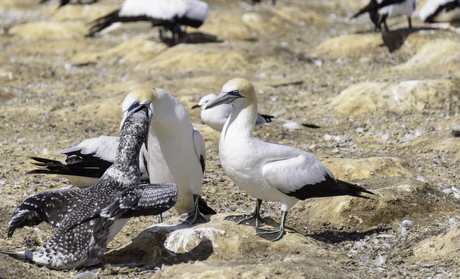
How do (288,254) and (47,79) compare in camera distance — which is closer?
(288,254)

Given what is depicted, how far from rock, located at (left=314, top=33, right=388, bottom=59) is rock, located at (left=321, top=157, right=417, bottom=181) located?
23.7 ft


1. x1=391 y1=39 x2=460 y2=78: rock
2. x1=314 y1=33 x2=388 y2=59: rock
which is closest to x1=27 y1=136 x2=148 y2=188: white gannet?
x1=391 y1=39 x2=460 y2=78: rock

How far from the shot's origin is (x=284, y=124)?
8586 mm

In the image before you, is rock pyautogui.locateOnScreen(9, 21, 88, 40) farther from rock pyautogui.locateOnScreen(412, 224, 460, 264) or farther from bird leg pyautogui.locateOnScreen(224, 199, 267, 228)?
rock pyautogui.locateOnScreen(412, 224, 460, 264)

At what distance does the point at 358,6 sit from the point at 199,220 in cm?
1946

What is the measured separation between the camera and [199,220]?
452 centimetres

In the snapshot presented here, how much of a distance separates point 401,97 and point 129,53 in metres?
8.16

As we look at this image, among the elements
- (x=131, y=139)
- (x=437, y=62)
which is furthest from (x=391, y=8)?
(x=131, y=139)

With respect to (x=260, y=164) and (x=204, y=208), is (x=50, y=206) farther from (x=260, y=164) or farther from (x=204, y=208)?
(x=260, y=164)

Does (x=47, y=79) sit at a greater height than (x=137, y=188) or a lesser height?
lesser

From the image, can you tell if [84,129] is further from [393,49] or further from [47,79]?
[393,49]

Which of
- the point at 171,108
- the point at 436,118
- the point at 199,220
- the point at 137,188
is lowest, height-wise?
the point at 436,118

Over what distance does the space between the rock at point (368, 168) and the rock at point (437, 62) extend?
4223mm

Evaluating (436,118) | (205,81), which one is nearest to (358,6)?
(205,81)
